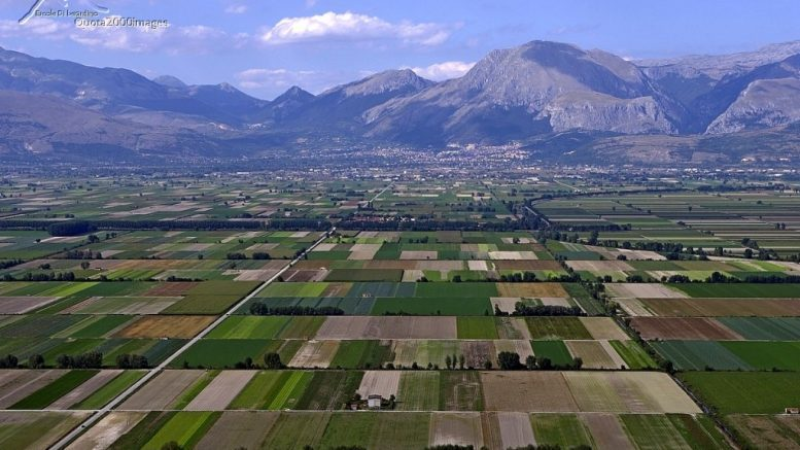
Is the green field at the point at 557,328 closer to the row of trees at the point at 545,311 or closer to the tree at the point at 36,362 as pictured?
the row of trees at the point at 545,311

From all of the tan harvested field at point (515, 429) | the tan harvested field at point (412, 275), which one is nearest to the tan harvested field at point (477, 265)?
the tan harvested field at point (412, 275)

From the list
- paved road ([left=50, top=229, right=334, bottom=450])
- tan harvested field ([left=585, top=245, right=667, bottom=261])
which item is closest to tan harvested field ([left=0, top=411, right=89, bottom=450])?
paved road ([left=50, top=229, right=334, bottom=450])

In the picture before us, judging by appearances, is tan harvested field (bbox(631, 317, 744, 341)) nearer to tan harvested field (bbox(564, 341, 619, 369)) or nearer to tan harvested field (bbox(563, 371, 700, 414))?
tan harvested field (bbox(564, 341, 619, 369))

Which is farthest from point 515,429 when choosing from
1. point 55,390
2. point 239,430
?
point 55,390

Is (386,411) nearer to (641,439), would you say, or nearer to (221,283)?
(641,439)

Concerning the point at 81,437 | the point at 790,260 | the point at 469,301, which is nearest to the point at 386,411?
the point at 81,437
